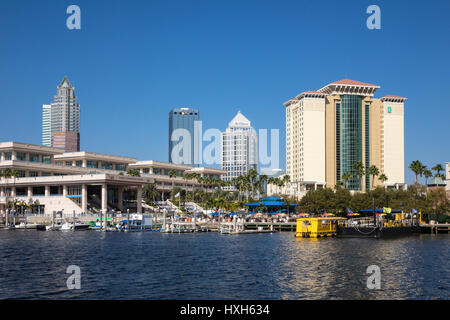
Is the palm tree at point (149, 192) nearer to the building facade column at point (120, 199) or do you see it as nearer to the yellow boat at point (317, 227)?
the building facade column at point (120, 199)

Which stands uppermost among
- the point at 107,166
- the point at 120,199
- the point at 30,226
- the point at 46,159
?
the point at 46,159

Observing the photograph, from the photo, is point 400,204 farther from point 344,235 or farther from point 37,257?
point 37,257

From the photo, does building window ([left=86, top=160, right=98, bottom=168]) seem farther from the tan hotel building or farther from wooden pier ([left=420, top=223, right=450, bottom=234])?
wooden pier ([left=420, top=223, right=450, bottom=234])

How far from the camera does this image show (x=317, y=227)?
105562mm

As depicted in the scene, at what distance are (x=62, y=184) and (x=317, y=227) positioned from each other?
85331 mm

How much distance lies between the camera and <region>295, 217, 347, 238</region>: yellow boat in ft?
346

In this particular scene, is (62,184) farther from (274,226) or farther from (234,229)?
(274,226)

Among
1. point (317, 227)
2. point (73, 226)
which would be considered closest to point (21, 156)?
point (73, 226)

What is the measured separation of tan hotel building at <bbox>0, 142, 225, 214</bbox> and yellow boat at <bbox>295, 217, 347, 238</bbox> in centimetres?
6214

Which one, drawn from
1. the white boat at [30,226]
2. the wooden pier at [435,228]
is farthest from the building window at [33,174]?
the wooden pier at [435,228]

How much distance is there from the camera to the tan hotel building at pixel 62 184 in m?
153

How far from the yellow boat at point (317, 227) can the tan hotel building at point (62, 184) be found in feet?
204

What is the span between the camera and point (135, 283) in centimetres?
4447

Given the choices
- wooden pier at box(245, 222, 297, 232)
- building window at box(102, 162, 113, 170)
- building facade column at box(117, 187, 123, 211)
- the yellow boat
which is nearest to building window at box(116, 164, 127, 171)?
building window at box(102, 162, 113, 170)
